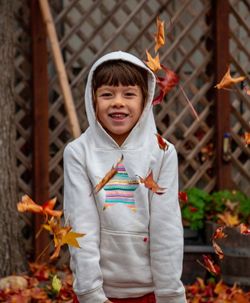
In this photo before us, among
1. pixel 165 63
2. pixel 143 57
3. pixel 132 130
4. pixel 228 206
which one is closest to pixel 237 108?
pixel 165 63

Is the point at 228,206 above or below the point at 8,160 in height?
below

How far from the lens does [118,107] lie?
8.58ft

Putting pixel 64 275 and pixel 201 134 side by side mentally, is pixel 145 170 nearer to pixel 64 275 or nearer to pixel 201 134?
pixel 64 275

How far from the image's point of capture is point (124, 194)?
8.53 feet

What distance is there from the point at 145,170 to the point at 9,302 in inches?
80.7

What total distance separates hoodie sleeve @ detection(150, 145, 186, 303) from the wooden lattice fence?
3.27 m

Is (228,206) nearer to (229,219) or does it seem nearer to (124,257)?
(229,219)

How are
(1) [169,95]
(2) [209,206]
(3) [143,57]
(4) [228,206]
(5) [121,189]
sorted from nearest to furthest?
(5) [121,189] → (4) [228,206] → (2) [209,206] → (3) [143,57] → (1) [169,95]

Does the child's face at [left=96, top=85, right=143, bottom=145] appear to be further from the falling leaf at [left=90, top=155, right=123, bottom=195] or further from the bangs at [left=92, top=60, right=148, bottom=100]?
the falling leaf at [left=90, top=155, right=123, bottom=195]

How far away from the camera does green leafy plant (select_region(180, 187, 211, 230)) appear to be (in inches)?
226

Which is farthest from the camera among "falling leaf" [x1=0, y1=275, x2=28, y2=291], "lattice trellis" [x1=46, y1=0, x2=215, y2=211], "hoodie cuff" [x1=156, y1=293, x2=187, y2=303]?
"lattice trellis" [x1=46, y1=0, x2=215, y2=211]

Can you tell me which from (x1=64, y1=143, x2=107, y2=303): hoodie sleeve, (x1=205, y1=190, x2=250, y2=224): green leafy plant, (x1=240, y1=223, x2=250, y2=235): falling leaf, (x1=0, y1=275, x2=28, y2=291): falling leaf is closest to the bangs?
(x1=64, y1=143, x2=107, y2=303): hoodie sleeve

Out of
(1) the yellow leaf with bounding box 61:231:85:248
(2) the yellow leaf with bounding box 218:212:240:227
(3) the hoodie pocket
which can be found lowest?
(2) the yellow leaf with bounding box 218:212:240:227

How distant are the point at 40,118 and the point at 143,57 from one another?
938 millimetres
